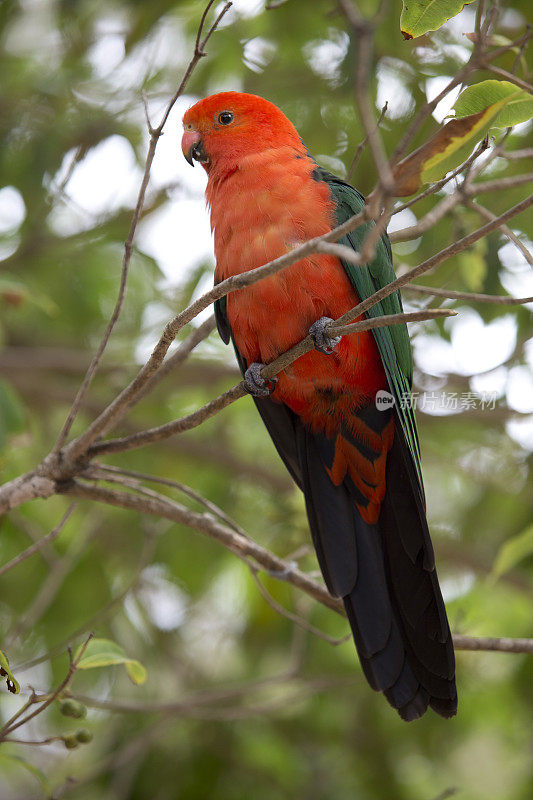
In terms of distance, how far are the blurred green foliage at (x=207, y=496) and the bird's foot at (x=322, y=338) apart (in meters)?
1.02

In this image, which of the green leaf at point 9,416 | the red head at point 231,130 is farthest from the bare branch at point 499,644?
the red head at point 231,130

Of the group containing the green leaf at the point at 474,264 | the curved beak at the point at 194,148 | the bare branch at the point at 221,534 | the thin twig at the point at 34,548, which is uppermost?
the curved beak at the point at 194,148

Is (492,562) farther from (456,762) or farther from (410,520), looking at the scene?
(410,520)

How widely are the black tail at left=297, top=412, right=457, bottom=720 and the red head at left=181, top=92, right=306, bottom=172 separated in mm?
928

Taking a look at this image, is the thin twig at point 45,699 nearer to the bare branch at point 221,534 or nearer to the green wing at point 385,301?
the bare branch at point 221,534

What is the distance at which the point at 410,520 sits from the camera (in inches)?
89.6

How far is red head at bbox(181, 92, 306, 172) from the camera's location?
8.20 ft

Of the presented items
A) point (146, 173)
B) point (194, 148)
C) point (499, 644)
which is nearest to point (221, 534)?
point (499, 644)

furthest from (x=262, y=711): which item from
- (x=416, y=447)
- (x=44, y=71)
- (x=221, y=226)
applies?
(x=44, y=71)

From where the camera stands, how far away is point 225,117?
261 centimetres

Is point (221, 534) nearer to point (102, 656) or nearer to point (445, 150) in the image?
point (102, 656)

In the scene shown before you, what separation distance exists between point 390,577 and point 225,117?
160cm

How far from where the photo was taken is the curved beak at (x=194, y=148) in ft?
8.68

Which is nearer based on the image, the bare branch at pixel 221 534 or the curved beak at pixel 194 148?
the bare branch at pixel 221 534
